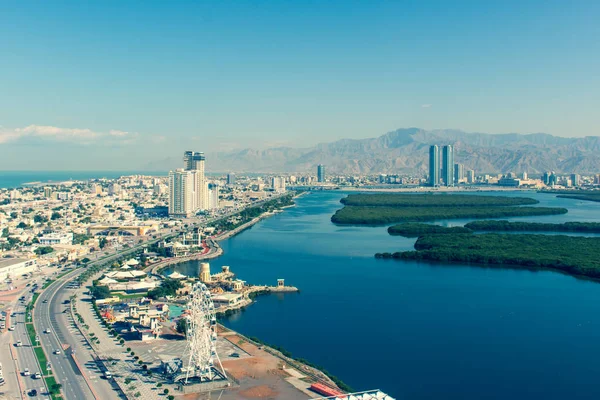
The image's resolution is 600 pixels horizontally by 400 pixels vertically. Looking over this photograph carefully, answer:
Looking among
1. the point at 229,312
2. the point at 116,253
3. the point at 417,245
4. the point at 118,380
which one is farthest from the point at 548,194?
the point at 118,380

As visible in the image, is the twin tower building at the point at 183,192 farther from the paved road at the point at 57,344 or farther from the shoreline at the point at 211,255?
the paved road at the point at 57,344

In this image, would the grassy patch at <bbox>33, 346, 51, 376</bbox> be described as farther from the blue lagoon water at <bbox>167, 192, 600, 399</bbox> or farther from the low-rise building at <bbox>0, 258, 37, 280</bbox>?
the low-rise building at <bbox>0, 258, 37, 280</bbox>

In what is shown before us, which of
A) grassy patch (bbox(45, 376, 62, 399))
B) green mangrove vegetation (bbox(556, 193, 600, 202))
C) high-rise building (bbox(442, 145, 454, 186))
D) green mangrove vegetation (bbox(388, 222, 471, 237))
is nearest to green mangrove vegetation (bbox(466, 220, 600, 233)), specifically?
green mangrove vegetation (bbox(388, 222, 471, 237))

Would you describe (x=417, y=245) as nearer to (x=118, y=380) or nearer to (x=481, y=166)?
(x=118, y=380)

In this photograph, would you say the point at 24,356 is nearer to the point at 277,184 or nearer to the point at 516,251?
the point at 516,251

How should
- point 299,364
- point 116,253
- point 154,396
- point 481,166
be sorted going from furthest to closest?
point 481,166 → point 116,253 → point 299,364 → point 154,396

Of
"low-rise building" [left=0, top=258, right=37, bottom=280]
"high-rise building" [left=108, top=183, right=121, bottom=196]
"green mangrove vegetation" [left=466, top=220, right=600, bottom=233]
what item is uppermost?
"high-rise building" [left=108, top=183, right=121, bottom=196]
